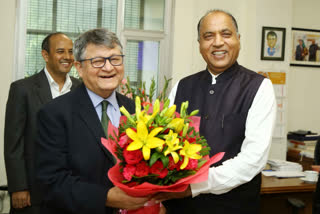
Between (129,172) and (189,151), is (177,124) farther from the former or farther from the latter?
(129,172)

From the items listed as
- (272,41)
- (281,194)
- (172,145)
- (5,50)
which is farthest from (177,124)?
(272,41)

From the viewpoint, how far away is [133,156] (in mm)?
1236

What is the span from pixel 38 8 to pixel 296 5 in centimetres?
344

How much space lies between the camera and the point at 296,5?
499 centimetres

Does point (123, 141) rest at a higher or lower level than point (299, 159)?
higher

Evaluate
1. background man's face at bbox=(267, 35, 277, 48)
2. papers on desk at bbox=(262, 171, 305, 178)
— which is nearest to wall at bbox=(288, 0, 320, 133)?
background man's face at bbox=(267, 35, 277, 48)

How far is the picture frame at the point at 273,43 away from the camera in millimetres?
4586

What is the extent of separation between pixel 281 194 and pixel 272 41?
2.36 m

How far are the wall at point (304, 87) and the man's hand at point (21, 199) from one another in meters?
3.63

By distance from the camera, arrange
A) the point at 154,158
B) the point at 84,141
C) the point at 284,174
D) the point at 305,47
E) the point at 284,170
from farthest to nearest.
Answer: the point at 305,47, the point at 284,170, the point at 284,174, the point at 84,141, the point at 154,158

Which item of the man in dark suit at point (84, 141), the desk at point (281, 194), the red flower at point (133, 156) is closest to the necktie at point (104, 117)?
the man in dark suit at point (84, 141)

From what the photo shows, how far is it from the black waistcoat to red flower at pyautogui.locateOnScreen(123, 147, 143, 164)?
2.18 ft

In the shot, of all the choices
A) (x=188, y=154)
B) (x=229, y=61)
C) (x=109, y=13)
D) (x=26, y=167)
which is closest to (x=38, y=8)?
(x=109, y=13)

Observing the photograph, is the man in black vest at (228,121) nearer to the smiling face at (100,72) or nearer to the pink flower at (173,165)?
the pink flower at (173,165)
